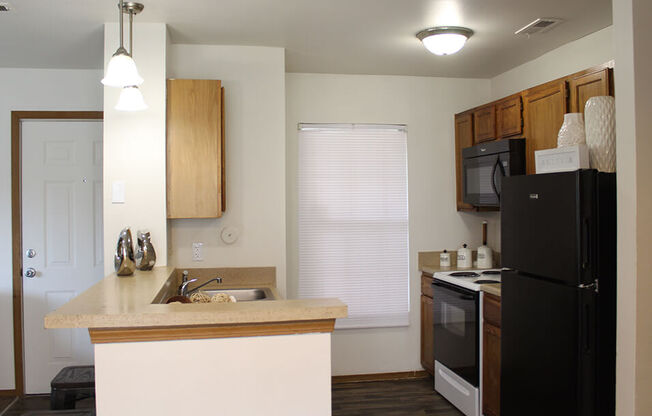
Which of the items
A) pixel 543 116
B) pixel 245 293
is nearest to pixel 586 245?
pixel 543 116

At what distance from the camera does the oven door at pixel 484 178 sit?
11.7ft

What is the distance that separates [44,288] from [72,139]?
112 centimetres

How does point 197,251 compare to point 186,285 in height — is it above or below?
above

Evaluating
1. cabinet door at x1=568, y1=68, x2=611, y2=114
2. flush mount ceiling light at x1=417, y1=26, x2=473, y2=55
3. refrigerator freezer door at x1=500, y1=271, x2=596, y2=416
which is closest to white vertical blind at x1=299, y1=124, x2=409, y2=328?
flush mount ceiling light at x1=417, y1=26, x2=473, y2=55

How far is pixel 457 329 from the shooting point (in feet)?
11.8

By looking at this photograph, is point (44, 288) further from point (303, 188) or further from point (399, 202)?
point (399, 202)

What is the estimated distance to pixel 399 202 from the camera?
434 cm

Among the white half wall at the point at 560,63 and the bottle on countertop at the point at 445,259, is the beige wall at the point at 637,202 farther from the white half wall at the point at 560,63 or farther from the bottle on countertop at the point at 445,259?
the bottle on countertop at the point at 445,259

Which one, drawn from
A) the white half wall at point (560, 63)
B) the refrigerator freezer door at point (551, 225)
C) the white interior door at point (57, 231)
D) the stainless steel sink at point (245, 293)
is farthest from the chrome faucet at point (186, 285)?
the white half wall at point (560, 63)

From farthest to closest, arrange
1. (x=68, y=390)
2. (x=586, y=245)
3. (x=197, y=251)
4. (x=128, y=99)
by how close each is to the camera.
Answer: (x=197, y=251), (x=68, y=390), (x=128, y=99), (x=586, y=245)

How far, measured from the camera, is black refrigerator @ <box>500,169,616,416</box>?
7.82 ft

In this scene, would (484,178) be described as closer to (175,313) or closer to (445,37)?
(445,37)

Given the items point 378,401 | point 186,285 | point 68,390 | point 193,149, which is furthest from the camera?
point 378,401

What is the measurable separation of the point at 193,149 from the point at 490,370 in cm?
220
